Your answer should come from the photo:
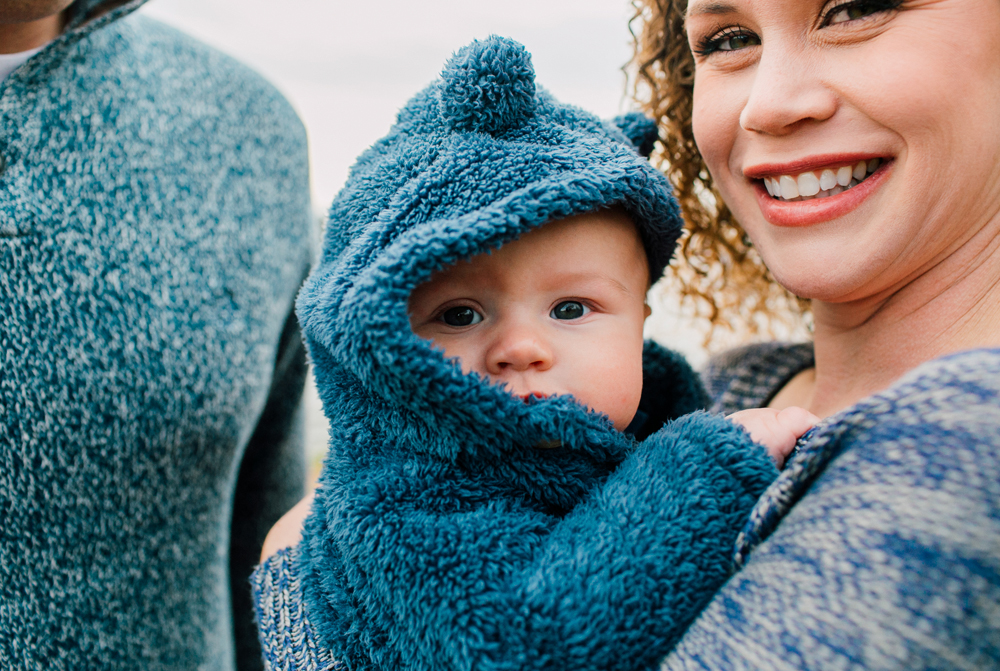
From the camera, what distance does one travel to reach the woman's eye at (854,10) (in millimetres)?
939

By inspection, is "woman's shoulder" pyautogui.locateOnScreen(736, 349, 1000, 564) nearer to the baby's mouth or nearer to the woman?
the woman

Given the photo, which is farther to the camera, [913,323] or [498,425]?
[913,323]

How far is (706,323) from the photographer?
2125 millimetres

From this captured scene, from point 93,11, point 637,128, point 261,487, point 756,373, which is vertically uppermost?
point 93,11

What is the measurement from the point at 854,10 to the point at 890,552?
80 cm

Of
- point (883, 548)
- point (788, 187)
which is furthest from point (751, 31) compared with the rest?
point (883, 548)

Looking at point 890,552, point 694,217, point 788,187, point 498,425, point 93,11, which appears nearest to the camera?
point 890,552

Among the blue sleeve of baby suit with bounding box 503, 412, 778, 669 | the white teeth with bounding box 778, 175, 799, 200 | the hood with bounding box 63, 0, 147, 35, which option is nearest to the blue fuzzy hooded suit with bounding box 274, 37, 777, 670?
the blue sleeve of baby suit with bounding box 503, 412, 778, 669

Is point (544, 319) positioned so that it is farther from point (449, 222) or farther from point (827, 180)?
point (827, 180)

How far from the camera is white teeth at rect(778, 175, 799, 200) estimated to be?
106 cm

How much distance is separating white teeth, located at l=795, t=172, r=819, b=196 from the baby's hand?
1.27 ft

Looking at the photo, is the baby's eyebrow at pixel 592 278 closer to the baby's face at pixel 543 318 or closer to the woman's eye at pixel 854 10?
the baby's face at pixel 543 318

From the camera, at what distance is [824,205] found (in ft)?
3.32

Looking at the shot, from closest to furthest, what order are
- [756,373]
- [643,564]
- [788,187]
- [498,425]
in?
[643,564], [498,425], [788,187], [756,373]
